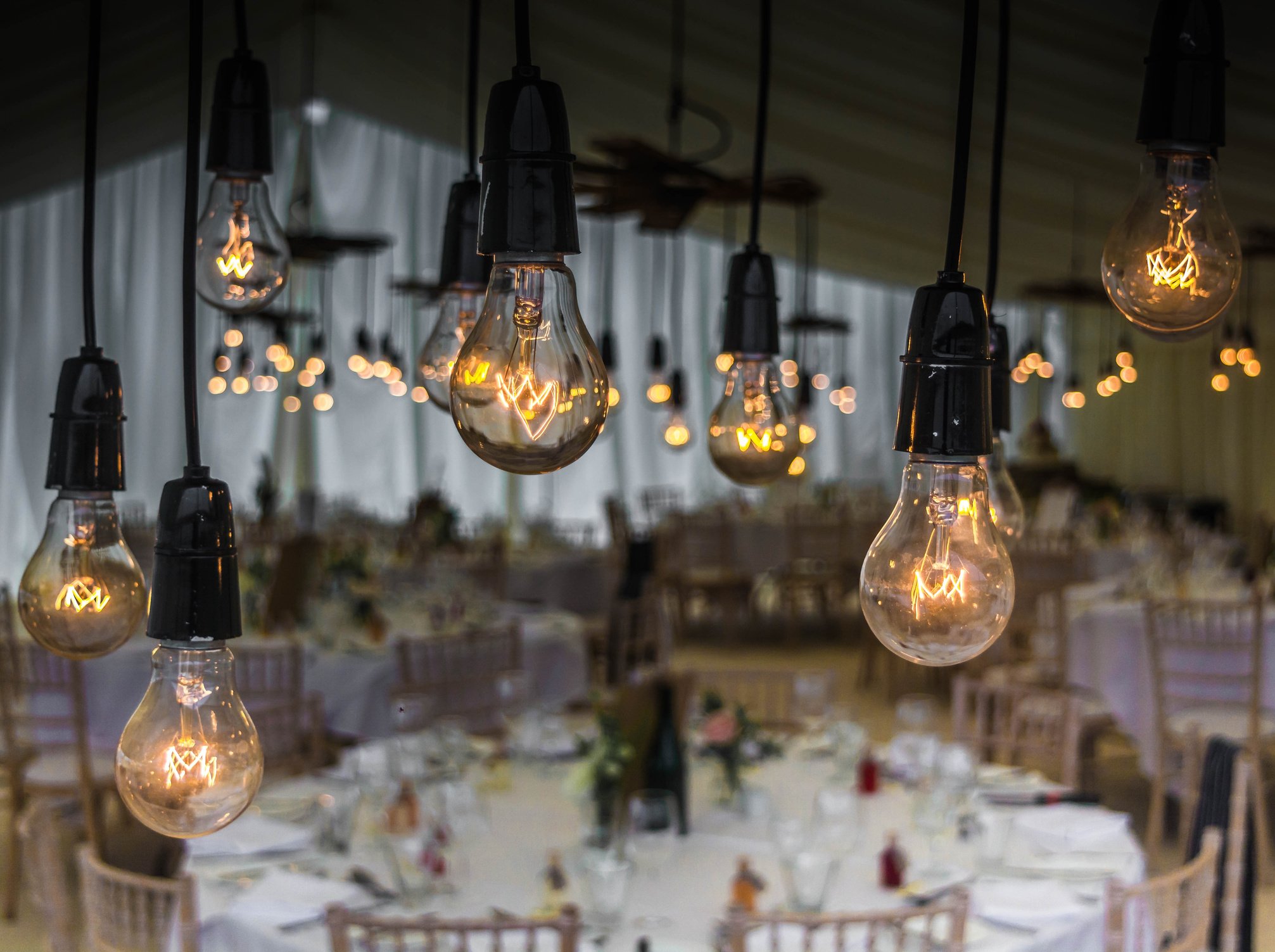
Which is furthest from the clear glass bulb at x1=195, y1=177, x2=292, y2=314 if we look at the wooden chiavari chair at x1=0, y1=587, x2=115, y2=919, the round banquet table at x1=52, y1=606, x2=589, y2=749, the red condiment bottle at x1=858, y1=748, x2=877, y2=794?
the round banquet table at x1=52, y1=606, x2=589, y2=749

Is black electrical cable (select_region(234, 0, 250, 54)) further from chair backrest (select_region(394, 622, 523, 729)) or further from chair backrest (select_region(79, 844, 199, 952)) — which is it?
chair backrest (select_region(394, 622, 523, 729))

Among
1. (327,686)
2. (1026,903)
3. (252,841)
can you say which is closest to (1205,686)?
(1026,903)

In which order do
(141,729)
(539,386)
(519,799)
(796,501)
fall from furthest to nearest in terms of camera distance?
(796,501)
(519,799)
(141,729)
(539,386)

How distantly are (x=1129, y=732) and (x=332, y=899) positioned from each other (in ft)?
13.7

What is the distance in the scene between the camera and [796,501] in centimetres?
1157

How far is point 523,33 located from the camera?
30.8 inches

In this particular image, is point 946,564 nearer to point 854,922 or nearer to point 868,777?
point 854,922

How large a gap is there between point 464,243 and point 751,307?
13.9 inches

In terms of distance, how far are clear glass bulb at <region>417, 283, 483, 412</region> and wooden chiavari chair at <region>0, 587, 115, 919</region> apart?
3656 mm

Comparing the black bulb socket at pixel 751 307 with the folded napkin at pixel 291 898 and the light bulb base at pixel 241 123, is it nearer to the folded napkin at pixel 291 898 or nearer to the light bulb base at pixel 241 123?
the light bulb base at pixel 241 123

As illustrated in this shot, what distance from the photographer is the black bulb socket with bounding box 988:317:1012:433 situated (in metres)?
1.57

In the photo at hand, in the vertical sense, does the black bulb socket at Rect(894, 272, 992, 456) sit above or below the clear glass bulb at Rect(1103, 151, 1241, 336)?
below

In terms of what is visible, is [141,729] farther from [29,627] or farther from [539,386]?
[539,386]

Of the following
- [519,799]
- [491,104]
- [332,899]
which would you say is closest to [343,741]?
[519,799]
